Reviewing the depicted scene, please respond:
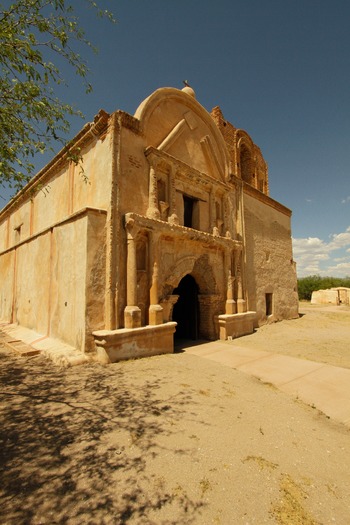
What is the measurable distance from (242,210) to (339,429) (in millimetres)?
9713

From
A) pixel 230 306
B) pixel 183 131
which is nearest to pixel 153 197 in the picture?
pixel 183 131

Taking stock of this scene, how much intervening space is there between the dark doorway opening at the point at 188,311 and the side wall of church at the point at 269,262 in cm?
279

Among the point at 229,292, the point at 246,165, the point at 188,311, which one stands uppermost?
the point at 246,165

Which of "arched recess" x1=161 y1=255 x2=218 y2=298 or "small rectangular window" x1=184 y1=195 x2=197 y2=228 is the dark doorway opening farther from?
"small rectangular window" x1=184 y1=195 x2=197 y2=228

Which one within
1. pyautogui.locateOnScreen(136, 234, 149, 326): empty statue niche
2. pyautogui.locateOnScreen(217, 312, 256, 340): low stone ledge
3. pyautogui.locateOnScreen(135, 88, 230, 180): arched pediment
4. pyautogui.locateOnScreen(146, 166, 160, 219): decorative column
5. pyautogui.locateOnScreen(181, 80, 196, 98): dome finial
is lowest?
pyautogui.locateOnScreen(217, 312, 256, 340): low stone ledge

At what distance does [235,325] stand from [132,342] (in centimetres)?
498

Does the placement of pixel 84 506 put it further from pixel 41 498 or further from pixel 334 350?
pixel 334 350

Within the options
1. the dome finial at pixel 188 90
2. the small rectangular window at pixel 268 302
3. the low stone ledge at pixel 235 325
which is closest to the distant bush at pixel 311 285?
the small rectangular window at pixel 268 302

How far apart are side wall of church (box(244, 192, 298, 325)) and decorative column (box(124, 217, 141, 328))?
647cm

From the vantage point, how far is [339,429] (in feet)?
11.5

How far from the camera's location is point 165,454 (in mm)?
2850

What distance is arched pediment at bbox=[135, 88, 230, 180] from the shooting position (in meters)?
8.52

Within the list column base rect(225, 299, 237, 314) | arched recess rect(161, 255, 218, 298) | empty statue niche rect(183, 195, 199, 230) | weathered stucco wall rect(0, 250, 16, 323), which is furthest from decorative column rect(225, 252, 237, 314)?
weathered stucco wall rect(0, 250, 16, 323)

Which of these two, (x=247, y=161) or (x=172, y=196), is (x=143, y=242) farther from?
(x=247, y=161)
